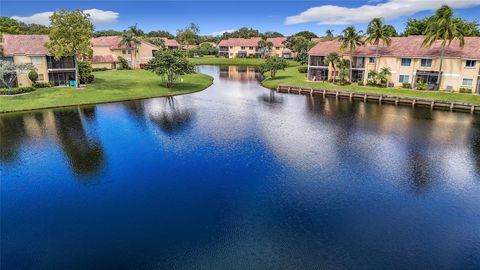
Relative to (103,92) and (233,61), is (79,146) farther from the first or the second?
(233,61)

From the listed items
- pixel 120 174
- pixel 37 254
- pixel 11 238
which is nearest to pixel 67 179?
pixel 120 174

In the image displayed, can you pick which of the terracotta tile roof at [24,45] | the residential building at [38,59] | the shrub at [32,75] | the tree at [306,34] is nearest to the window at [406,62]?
the residential building at [38,59]

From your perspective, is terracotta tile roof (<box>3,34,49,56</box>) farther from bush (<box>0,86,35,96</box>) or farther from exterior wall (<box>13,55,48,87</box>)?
bush (<box>0,86,35,96</box>)

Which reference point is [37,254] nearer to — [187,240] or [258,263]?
[187,240]

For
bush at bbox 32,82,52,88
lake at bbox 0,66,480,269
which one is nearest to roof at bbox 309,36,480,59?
lake at bbox 0,66,480,269

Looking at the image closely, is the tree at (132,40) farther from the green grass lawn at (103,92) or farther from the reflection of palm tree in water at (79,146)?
the reflection of palm tree in water at (79,146)
